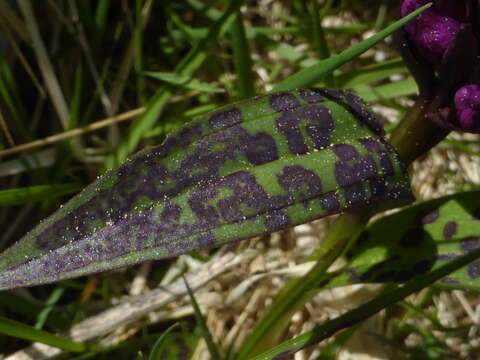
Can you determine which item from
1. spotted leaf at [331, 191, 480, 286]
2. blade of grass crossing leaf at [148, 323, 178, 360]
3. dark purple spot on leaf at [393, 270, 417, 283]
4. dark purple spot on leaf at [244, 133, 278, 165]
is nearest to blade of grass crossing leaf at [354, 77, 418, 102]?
spotted leaf at [331, 191, 480, 286]

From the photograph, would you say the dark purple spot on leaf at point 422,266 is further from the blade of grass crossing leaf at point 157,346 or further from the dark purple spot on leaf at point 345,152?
the blade of grass crossing leaf at point 157,346

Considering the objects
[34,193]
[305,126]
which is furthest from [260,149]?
[34,193]

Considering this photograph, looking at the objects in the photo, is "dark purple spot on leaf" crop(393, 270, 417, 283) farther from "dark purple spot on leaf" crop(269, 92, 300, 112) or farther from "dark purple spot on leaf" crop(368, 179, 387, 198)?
"dark purple spot on leaf" crop(269, 92, 300, 112)

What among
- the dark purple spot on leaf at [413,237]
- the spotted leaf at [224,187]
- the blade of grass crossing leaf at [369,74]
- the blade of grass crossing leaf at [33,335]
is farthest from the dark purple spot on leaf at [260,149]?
the blade of grass crossing leaf at [369,74]

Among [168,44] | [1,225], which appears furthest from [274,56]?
[1,225]

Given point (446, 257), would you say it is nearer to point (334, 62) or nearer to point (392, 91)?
point (334, 62)

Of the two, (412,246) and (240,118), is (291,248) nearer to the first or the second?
(412,246)
